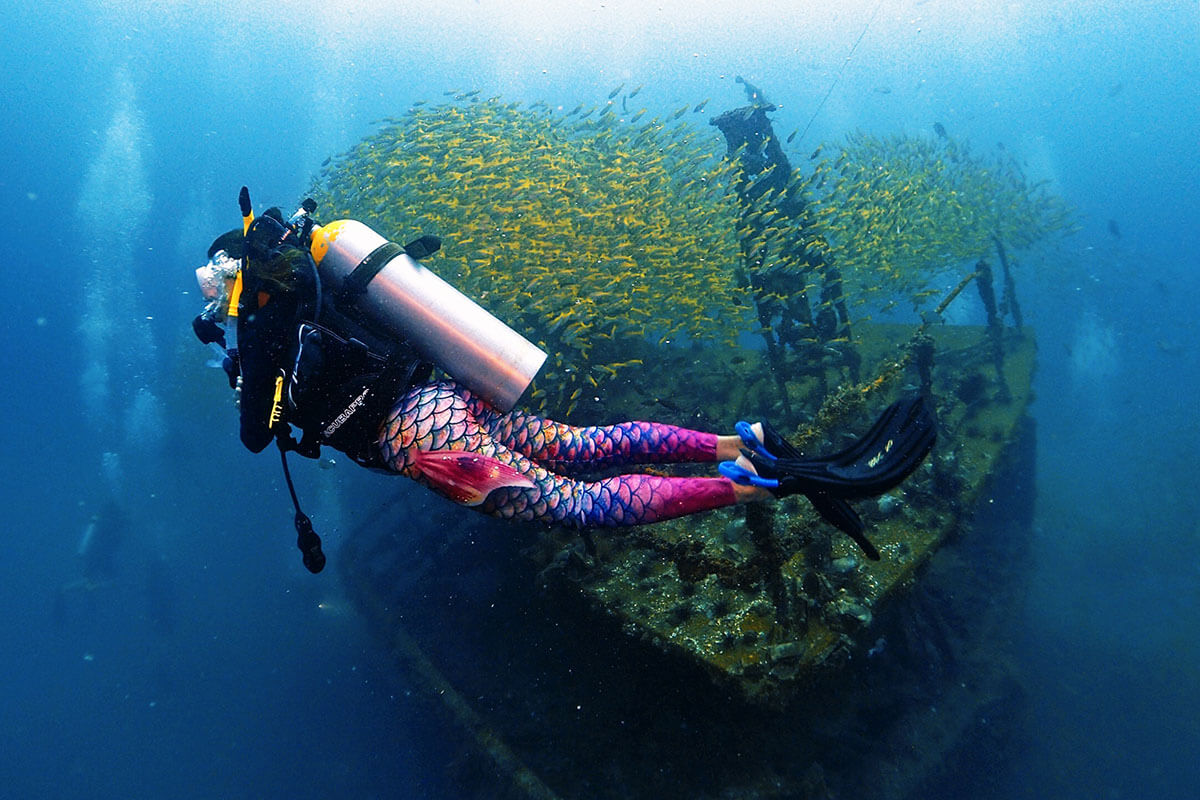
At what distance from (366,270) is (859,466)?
9.66 feet

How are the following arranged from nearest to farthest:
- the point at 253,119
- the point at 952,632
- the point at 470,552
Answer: the point at 952,632 → the point at 470,552 → the point at 253,119

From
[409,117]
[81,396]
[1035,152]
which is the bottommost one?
[81,396]

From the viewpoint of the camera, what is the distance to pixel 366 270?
3361 millimetres

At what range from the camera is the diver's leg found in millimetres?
3516

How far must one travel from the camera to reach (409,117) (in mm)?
13344

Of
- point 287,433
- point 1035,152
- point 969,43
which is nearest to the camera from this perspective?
point 287,433

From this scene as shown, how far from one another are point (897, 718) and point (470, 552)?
6.17 metres

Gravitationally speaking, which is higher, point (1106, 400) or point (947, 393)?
point (1106, 400)

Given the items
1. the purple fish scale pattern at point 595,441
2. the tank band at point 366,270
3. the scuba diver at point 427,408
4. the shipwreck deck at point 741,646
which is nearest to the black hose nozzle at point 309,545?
the scuba diver at point 427,408

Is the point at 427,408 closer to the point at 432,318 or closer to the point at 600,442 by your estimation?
the point at 432,318

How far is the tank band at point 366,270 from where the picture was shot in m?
3.36

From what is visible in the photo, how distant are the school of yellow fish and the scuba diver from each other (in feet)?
12.4

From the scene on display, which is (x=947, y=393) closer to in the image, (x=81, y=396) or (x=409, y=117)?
(x=409, y=117)

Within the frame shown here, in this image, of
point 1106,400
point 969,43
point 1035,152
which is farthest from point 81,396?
point 969,43
